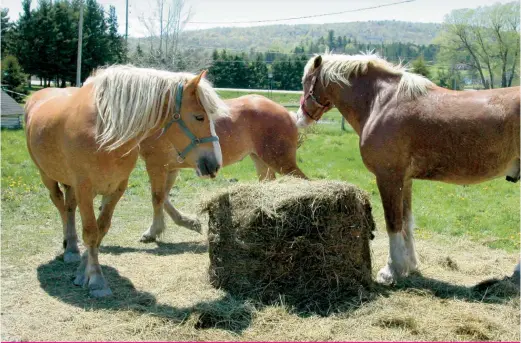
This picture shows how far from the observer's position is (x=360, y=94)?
5.08 m

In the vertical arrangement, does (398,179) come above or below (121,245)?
above

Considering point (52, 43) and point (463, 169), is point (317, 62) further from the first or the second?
point (52, 43)

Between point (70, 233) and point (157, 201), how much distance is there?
1.26 meters

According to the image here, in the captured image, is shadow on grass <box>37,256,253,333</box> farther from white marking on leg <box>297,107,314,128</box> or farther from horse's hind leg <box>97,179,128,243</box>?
white marking on leg <box>297,107,314,128</box>

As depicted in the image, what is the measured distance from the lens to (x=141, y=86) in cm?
424

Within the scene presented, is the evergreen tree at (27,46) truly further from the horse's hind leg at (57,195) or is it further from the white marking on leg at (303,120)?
the white marking on leg at (303,120)

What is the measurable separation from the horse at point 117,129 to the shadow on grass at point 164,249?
1198 mm

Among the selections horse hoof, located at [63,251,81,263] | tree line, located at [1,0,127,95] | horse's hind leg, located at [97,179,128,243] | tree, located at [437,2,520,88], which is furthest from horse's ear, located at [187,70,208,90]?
tree, located at [437,2,520,88]

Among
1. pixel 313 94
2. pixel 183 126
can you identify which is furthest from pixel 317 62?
pixel 183 126

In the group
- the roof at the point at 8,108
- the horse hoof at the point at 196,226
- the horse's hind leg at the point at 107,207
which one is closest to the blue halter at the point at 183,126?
the horse's hind leg at the point at 107,207

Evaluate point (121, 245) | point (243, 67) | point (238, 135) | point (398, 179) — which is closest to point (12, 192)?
point (121, 245)

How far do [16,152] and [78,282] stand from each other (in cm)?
885

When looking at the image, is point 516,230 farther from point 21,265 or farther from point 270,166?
point 21,265

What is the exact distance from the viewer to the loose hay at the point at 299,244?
428cm
